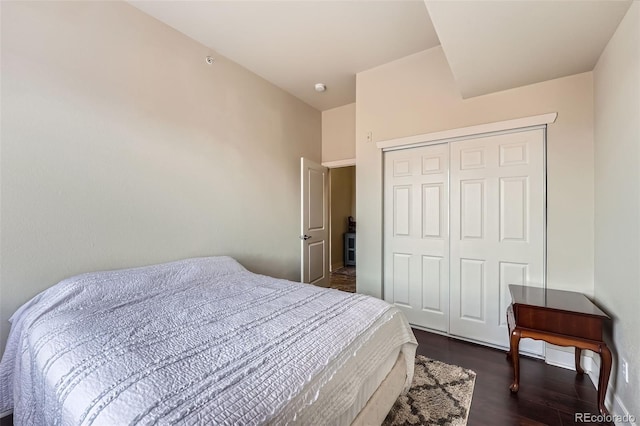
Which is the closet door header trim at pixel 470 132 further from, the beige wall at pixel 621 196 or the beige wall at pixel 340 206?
the beige wall at pixel 340 206

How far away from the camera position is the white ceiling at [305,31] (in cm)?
212

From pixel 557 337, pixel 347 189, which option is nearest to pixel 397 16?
pixel 557 337

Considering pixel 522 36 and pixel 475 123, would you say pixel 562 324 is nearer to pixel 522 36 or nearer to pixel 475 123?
pixel 475 123

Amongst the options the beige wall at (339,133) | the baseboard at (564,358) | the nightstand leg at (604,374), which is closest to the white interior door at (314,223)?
the beige wall at (339,133)

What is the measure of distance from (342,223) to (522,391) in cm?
479

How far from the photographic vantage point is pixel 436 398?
1.74m

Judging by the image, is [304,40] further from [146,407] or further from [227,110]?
[146,407]

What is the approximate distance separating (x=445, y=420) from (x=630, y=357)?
105 centimetres

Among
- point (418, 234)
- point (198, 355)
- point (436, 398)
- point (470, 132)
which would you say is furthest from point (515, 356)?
point (198, 355)

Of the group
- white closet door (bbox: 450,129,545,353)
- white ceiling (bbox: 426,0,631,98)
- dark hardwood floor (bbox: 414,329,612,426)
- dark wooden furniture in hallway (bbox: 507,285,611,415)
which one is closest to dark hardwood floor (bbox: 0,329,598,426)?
dark hardwood floor (bbox: 414,329,612,426)

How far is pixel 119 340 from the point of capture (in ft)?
3.68

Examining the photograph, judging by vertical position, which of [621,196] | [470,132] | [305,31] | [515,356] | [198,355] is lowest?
[515,356]

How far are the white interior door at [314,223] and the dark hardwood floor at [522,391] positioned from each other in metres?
1.80

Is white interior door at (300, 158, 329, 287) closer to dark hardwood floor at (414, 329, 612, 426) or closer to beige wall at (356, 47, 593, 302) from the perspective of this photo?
beige wall at (356, 47, 593, 302)
